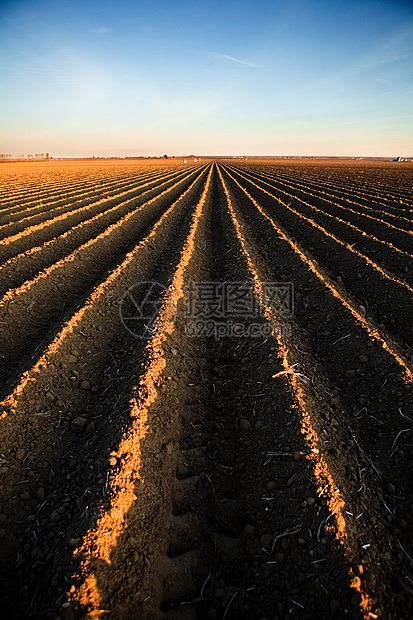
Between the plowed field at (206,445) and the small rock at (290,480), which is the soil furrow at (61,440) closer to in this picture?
the plowed field at (206,445)

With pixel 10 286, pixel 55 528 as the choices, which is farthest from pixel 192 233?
pixel 55 528

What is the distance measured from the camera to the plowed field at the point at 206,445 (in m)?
1.84

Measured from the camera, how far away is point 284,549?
6.59 ft

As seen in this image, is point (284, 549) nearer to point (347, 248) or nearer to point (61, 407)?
point (61, 407)

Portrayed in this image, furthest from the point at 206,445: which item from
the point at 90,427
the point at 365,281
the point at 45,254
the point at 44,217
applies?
the point at 44,217

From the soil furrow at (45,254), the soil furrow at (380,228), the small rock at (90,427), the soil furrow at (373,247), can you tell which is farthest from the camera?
the soil furrow at (380,228)

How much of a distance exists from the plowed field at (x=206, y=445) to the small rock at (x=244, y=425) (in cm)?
2

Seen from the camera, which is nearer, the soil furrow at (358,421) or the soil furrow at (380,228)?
the soil furrow at (358,421)

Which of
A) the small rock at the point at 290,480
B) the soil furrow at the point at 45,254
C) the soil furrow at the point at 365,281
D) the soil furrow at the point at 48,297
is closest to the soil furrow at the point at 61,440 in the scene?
the soil furrow at the point at 48,297

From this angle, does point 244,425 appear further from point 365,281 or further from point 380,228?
point 380,228

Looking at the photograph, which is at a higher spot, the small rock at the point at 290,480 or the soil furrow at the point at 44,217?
the soil furrow at the point at 44,217

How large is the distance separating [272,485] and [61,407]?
89.2 inches

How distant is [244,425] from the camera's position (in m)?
2.94

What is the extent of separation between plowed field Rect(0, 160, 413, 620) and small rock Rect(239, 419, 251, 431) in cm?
2
